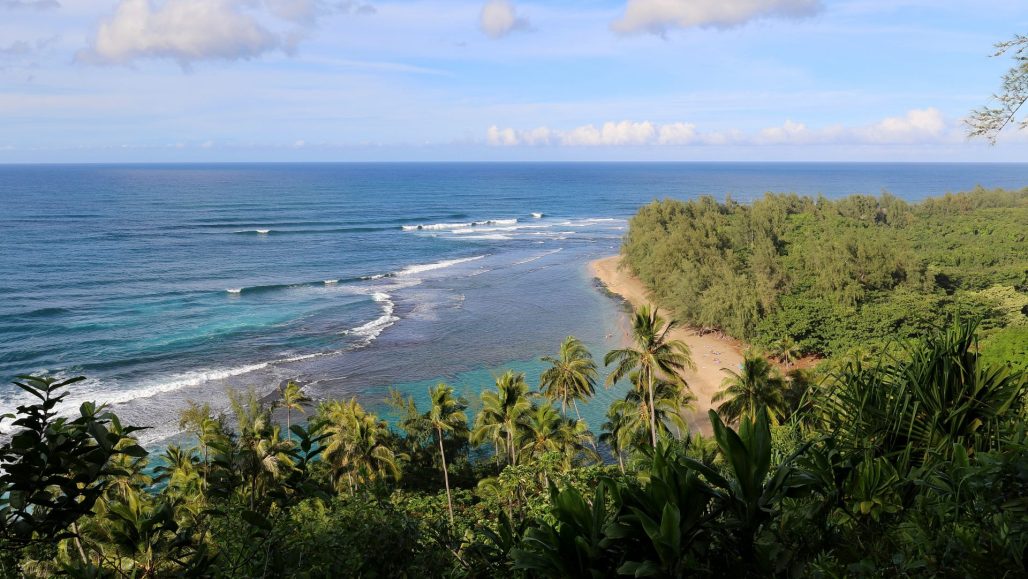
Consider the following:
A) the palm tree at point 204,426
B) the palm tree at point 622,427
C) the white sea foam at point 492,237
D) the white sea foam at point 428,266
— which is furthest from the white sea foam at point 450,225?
the palm tree at point 622,427

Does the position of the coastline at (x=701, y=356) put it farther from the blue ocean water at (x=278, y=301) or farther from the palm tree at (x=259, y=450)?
the palm tree at (x=259, y=450)

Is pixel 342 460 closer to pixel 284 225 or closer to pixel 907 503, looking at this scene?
pixel 907 503

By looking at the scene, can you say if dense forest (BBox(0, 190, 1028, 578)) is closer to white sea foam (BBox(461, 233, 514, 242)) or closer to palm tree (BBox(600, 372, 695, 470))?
palm tree (BBox(600, 372, 695, 470))

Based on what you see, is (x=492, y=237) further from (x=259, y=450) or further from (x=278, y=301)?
(x=259, y=450)

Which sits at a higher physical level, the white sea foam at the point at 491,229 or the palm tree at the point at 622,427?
the white sea foam at the point at 491,229

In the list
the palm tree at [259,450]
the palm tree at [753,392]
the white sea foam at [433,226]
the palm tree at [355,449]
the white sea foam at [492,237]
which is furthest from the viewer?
the white sea foam at [433,226]

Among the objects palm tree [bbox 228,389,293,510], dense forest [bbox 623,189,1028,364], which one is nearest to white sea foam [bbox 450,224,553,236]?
dense forest [bbox 623,189,1028,364]

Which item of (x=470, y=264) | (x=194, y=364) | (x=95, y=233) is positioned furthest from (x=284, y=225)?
(x=194, y=364)
